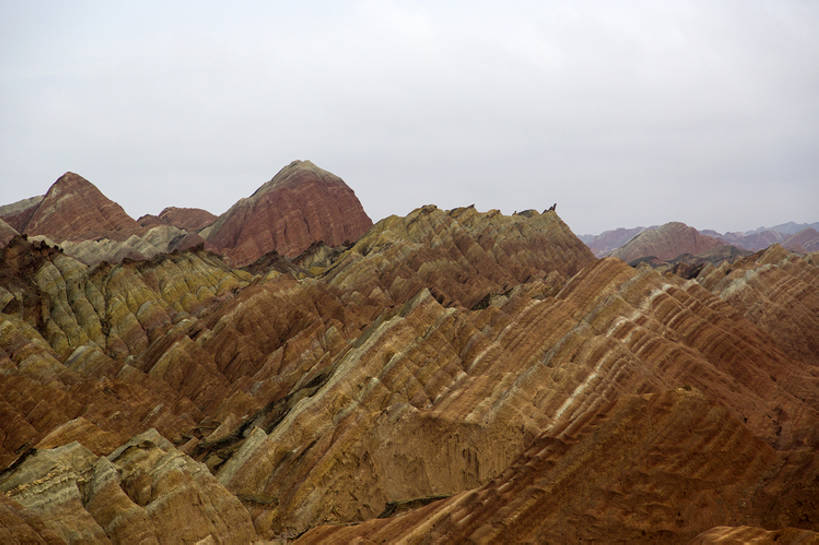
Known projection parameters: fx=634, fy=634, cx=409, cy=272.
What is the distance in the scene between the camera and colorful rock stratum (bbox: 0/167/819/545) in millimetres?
22953

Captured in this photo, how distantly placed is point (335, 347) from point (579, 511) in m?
49.4

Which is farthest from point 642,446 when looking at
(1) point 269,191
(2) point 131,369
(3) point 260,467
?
(1) point 269,191

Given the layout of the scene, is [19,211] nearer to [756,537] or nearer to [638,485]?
[638,485]

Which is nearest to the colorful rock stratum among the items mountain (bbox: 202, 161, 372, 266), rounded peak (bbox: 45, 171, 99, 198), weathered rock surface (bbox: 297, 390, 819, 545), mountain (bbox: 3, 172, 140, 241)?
weathered rock surface (bbox: 297, 390, 819, 545)

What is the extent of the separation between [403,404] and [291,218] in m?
135

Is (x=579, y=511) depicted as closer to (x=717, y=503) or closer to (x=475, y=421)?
(x=717, y=503)

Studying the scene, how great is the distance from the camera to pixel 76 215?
164 m

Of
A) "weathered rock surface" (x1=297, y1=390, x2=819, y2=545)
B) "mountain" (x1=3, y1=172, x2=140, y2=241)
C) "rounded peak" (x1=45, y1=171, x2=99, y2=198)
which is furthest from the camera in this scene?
"rounded peak" (x1=45, y1=171, x2=99, y2=198)

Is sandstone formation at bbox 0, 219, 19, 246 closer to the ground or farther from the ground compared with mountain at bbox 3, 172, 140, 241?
closer to the ground

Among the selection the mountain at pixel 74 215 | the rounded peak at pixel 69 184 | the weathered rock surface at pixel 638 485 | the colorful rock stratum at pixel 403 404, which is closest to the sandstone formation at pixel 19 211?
the mountain at pixel 74 215

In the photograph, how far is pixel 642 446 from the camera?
23.5 meters

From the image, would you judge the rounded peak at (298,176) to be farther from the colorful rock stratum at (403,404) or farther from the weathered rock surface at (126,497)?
the weathered rock surface at (126,497)

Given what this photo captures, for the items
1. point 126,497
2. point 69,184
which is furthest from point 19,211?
point 126,497

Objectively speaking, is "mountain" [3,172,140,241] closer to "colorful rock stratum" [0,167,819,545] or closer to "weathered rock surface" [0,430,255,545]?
"colorful rock stratum" [0,167,819,545]
